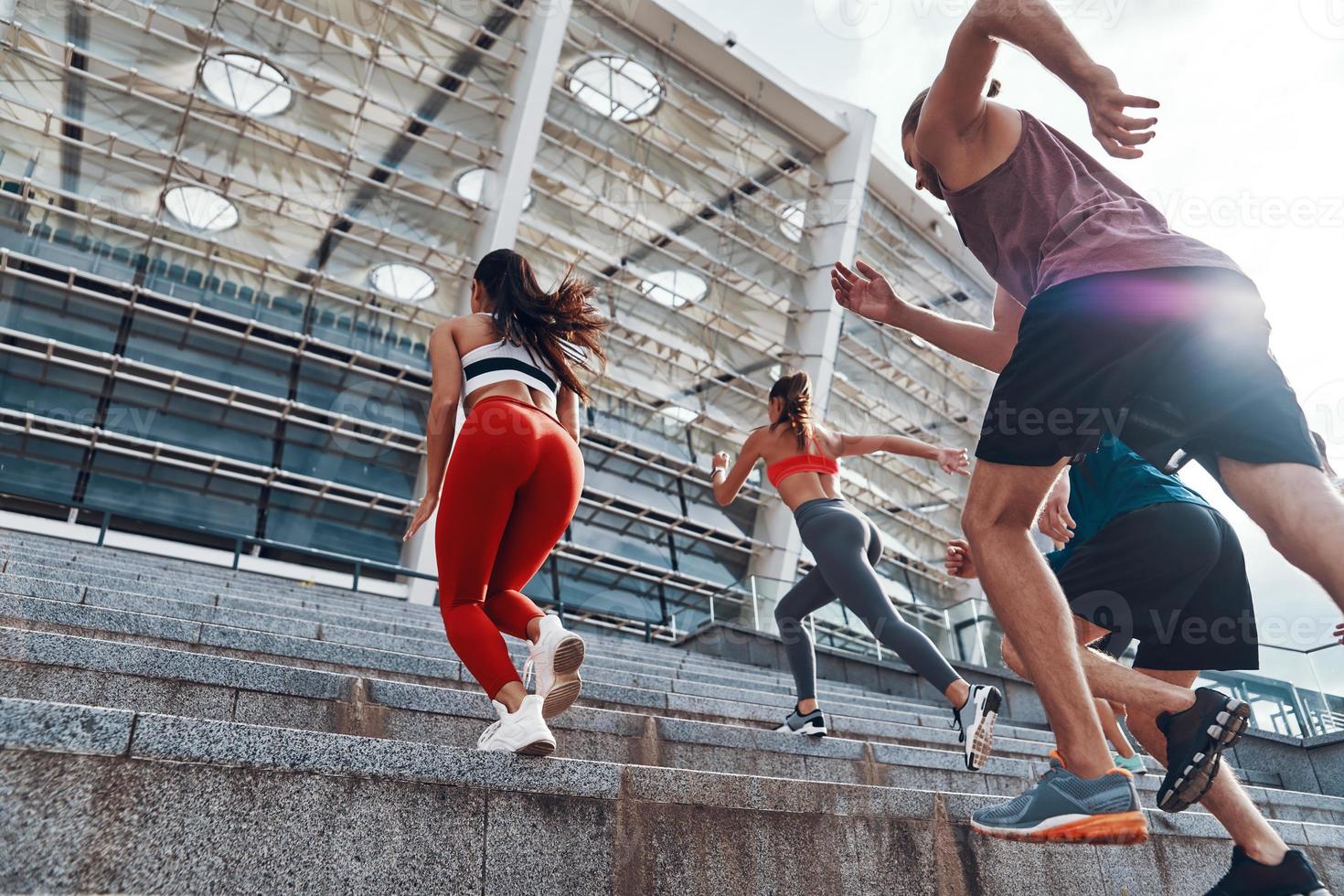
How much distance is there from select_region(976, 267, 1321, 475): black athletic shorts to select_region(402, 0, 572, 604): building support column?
18.7m

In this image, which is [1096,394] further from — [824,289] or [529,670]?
[824,289]

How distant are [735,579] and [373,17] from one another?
1630cm

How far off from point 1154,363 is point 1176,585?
84 centimetres

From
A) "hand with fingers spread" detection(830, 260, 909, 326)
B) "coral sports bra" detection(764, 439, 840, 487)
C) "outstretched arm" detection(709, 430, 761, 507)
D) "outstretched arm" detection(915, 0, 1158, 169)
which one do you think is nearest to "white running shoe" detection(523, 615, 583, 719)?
"hand with fingers spread" detection(830, 260, 909, 326)

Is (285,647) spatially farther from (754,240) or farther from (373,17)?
(754,240)

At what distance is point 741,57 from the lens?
24719 millimetres

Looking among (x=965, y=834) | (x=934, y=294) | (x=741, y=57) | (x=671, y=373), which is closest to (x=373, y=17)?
(x=741, y=57)

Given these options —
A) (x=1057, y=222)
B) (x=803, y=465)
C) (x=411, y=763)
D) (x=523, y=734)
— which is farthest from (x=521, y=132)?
(x=411, y=763)

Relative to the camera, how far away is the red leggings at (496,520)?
2.45 metres

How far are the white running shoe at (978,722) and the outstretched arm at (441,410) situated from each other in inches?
74.0

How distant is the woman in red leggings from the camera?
2408 millimetres

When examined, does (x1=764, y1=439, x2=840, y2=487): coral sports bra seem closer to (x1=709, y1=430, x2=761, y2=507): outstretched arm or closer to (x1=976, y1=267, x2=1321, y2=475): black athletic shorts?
(x1=709, y1=430, x2=761, y2=507): outstretched arm

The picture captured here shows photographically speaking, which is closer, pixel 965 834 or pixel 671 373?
pixel 965 834

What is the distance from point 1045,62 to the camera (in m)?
Answer: 1.94
